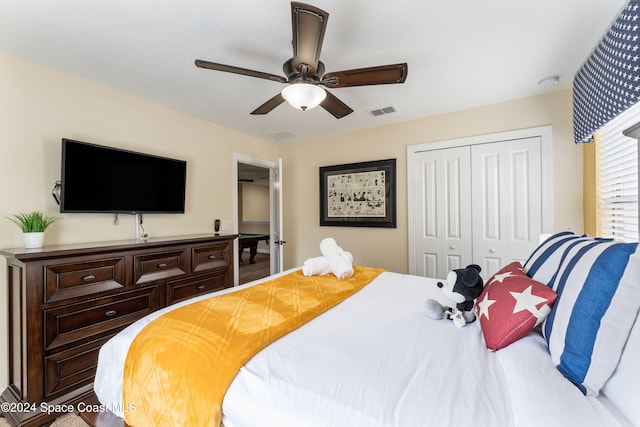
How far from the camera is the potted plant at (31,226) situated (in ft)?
6.03

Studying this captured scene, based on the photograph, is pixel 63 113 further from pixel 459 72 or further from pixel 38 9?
pixel 459 72

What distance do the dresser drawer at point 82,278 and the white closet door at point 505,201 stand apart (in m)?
3.34

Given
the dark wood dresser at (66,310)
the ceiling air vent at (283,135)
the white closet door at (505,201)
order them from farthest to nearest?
the ceiling air vent at (283,135) → the white closet door at (505,201) → the dark wood dresser at (66,310)

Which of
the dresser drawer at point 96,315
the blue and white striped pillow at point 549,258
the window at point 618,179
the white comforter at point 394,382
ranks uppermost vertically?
the window at point 618,179

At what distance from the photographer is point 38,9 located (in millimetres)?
1534

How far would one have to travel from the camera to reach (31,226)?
1.86 m

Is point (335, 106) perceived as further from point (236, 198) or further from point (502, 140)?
point (236, 198)

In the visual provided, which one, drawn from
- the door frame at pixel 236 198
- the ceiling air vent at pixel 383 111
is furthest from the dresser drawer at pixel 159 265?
the ceiling air vent at pixel 383 111

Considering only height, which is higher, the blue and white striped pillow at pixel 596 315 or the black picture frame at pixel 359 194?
the black picture frame at pixel 359 194

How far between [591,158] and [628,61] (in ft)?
4.27

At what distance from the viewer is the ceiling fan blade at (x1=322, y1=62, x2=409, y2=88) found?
1627mm

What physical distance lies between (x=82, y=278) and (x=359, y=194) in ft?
9.55

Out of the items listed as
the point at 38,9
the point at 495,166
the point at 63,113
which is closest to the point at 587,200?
the point at 495,166

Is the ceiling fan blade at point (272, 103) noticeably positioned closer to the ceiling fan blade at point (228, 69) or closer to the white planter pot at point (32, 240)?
the ceiling fan blade at point (228, 69)
